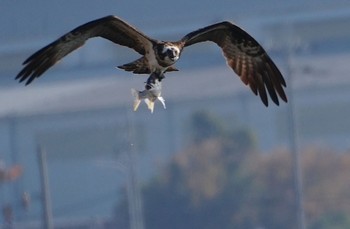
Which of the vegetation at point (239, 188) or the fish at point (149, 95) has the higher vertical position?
the fish at point (149, 95)

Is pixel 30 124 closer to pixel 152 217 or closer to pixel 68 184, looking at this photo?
pixel 68 184

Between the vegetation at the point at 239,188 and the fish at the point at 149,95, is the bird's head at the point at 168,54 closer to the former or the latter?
the fish at the point at 149,95

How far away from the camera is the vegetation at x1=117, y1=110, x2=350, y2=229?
50062mm

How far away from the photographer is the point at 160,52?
55.3ft

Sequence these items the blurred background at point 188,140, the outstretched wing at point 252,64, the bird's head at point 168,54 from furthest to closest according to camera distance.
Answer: the blurred background at point 188,140, the outstretched wing at point 252,64, the bird's head at point 168,54

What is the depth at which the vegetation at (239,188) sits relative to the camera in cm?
5006

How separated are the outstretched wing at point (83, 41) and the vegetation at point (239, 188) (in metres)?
31.3


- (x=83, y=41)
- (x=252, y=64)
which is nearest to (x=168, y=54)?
(x=83, y=41)

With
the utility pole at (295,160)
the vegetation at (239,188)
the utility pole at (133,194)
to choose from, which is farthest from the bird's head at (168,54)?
the vegetation at (239,188)

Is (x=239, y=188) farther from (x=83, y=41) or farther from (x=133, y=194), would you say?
(x=83, y=41)

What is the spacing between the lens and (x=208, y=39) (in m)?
18.1

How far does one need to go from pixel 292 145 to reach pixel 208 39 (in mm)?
33594

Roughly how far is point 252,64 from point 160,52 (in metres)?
2.21

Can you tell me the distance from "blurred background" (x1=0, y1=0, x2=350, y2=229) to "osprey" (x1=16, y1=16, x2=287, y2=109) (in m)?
22.2
